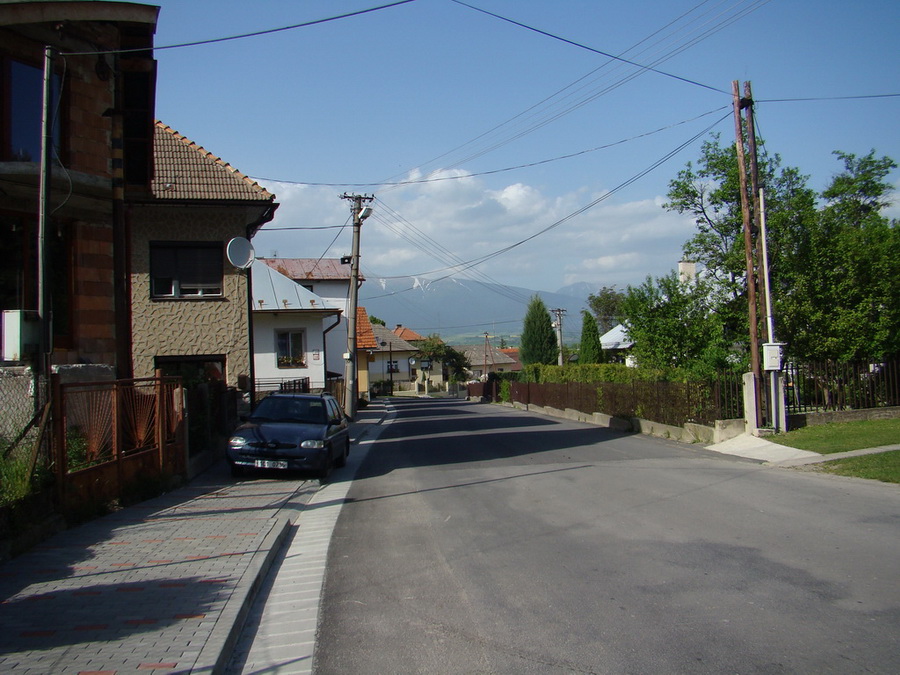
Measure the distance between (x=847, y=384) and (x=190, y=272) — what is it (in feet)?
61.4

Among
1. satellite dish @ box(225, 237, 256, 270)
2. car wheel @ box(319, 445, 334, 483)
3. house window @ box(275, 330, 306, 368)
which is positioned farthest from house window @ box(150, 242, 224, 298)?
house window @ box(275, 330, 306, 368)

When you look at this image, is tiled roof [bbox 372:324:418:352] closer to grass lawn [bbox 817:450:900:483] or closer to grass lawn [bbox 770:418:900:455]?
grass lawn [bbox 770:418:900:455]

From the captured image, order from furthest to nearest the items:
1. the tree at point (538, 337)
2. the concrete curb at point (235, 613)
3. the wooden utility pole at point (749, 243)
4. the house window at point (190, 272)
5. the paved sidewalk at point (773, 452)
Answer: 1. the tree at point (538, 337)
2. the house window at point (190, 272)
3. the wooden utility pole at point (749, 243)
4. the paved sidewalk at point (773, 452)
5. the concrete curb at point (235, 613)

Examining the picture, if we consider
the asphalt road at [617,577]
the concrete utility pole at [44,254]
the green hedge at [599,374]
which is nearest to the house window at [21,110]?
the concrete utility pole at [44,254]

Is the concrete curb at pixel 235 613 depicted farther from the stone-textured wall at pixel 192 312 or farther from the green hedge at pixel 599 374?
the green hedge at pixel 599 374

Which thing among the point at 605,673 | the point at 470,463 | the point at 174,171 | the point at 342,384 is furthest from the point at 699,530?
the point at 342,384

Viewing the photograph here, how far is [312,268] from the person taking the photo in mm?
68250

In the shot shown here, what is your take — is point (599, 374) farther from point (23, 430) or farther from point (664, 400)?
point (23, 430)

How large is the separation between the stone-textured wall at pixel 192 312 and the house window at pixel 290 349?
1186 centimetres

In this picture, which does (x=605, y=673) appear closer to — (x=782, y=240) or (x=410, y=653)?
(x=410, y=653)

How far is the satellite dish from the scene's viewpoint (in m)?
20.5

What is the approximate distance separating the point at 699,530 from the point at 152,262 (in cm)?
1769

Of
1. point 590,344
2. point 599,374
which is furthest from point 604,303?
point 599,374

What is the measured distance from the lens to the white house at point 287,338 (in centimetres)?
3334
